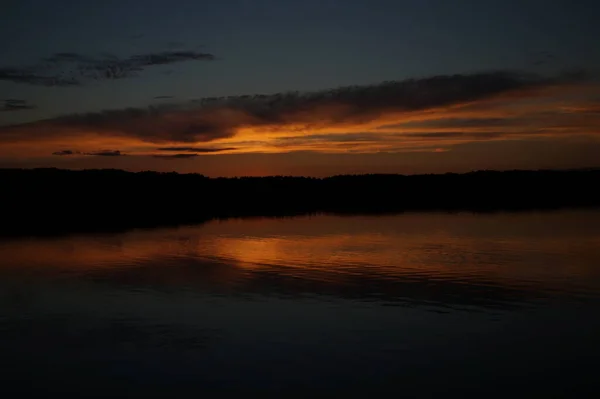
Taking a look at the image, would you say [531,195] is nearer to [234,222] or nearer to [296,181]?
[296,181]

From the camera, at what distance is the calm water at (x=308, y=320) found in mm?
9227

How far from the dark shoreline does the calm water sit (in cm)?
1652

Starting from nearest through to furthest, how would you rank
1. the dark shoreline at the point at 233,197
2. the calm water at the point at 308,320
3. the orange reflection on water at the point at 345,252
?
1. the calm water at the point at 308,320
2. the orange reflection on water at the point at 345,252
3. the dark shoreline at the point at 233,197

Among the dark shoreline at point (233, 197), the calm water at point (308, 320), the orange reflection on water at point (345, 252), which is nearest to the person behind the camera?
A: the calm water at point (308, 320)

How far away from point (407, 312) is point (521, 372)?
3616mm

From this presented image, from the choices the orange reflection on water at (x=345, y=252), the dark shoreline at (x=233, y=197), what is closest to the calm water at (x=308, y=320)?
the orange reflection on water at (x=345, y=252)

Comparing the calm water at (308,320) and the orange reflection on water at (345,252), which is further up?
→ the orange reflection on water at (345,252)

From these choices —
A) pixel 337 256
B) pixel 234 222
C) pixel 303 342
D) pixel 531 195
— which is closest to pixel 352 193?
pixel 531 195

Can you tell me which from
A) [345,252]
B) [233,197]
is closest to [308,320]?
[345,252]

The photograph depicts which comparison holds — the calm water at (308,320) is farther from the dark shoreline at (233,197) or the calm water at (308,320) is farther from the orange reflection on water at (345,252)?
the dark shoreline at (233,197)

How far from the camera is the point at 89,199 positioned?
185 ft

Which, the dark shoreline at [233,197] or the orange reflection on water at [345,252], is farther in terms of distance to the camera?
the dark shoreline at [233,197]

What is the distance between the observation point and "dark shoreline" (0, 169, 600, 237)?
146 ft

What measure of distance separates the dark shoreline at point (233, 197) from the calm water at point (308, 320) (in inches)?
651
